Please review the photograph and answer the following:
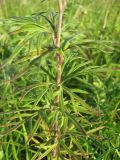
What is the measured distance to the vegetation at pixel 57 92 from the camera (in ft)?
6.26

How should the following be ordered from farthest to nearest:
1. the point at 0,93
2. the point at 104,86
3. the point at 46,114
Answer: the point at 104,86 → the point at 0,93 → the point at 46,114

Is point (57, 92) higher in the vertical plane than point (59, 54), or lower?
lower

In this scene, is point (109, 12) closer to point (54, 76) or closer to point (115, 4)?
point (115, 4)

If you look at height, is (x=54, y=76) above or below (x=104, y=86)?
above

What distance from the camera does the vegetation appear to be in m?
1.91

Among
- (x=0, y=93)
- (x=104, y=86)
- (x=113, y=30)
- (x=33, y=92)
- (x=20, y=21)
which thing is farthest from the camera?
(x=113, y=30)

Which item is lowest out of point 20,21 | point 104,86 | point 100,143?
point 100,143

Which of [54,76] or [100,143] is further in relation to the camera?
[100,143]

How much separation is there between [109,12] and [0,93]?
6.44ft

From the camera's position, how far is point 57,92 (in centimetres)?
198

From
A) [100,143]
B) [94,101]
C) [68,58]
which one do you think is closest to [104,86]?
[94,101]

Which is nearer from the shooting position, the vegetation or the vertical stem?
the vertical stem

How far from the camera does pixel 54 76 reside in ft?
7.01

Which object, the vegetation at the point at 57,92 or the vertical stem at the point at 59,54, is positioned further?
the vegetation at the point at 57,92
